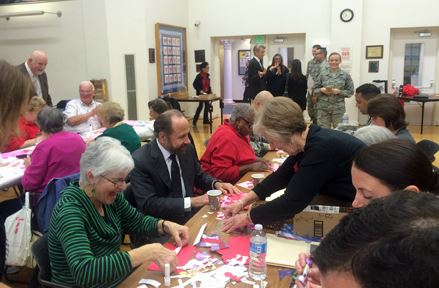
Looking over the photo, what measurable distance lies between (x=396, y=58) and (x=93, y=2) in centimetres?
700

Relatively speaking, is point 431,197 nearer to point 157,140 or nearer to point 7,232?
point 157,140

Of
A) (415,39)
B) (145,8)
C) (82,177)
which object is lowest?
(82,177)

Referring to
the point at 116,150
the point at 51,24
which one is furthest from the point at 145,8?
the point at 116,150

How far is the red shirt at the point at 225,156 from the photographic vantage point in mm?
3387

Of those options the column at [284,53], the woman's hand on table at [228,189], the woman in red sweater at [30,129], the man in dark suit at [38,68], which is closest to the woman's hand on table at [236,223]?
the woman's hand on table at [228,189]

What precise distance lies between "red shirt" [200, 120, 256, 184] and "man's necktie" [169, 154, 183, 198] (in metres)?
0.63

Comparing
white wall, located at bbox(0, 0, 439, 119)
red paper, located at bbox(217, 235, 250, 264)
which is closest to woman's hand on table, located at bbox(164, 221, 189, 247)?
red paper, located at bbox(217, 235, 250, 264)

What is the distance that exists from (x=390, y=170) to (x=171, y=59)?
9.07 metres

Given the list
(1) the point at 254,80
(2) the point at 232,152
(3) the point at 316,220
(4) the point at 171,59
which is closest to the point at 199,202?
(3) the point at 316,220

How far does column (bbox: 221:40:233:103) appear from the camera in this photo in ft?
45.5

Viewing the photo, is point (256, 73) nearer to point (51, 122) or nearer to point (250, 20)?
point (250, 20)

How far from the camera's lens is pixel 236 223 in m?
2.18

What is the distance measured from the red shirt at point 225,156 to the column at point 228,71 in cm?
1065

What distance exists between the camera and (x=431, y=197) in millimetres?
755
